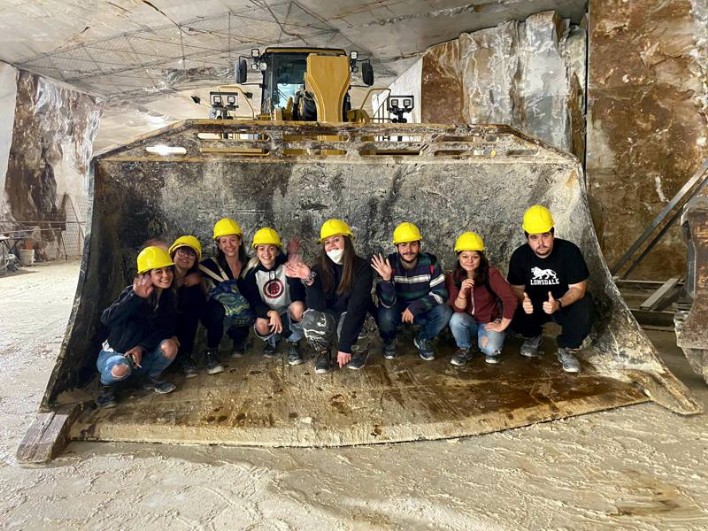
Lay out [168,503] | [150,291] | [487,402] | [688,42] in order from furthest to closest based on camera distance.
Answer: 1. [688,42]
2. [150,291]
3. [487,402]
4. [168,503]

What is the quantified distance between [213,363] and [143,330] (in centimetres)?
48

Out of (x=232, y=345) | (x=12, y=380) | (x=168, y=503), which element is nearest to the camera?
(x=168, y=503)

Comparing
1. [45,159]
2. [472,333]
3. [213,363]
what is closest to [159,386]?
[213,363]

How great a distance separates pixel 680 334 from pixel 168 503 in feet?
7.45

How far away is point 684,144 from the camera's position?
4.63 meters

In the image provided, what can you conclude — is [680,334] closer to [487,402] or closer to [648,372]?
[648,372]

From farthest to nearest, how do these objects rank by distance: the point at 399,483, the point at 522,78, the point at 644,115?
1. the point at 522,78
2. the point at 644,115
3. the point at 399,483

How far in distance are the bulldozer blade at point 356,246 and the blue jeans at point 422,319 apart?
0.56ft

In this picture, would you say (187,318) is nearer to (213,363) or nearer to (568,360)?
(213,363)

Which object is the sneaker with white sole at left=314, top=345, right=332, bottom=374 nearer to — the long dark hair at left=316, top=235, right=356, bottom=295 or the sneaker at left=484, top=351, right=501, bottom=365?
the long dark hair at left=316, top=235, right=356, bottom=295

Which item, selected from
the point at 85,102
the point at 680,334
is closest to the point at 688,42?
the point at 680,334

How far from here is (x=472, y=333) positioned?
2824 mm

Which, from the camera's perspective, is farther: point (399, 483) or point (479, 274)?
point (479, 274)

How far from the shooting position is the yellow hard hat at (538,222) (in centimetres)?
264
